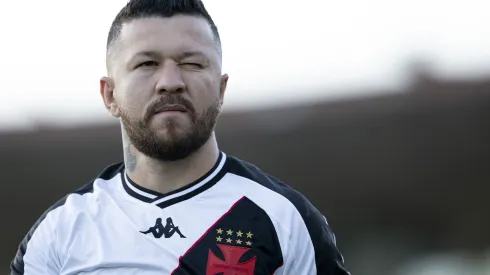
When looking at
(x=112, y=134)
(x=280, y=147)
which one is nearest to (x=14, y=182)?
(x=112, y=134)

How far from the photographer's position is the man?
10.4 ft

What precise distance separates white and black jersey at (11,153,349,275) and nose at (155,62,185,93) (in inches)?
16.1

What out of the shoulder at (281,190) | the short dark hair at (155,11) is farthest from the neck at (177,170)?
the short dark hair at (155,11)

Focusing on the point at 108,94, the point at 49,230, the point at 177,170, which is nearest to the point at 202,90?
the point at 177,170

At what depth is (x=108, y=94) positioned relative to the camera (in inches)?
138

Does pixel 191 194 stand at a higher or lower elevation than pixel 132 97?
lower

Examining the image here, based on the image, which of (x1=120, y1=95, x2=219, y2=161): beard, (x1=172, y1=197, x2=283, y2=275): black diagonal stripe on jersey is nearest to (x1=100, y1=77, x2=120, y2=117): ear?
(x1=120, y1=95, x2=219, y2=161): beard

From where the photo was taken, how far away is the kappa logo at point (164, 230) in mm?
3209

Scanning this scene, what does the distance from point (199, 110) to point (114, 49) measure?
475 millimetres

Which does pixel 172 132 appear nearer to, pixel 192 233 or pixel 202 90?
pixel 202 90

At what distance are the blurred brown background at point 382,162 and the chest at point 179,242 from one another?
8.74 meters

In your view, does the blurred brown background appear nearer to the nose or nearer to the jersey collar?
the jersey collar

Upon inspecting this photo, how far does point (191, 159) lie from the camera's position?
11.1ft

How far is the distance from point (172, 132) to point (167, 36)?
0.37m
